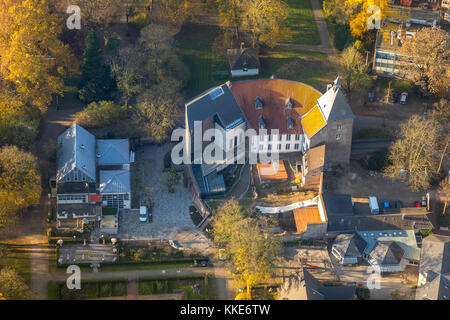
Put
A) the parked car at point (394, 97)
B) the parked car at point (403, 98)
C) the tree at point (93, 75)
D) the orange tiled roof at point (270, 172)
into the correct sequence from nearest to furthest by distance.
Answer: the orange tiled roof at point (270, 172)
the tree at point (93, 75)
the parked car at point (403, 98)
the parked car at point (394, 97)

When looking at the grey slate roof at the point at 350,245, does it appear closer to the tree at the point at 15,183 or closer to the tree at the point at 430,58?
the tree at the point at 430,58

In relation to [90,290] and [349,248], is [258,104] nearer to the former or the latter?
[349,248]

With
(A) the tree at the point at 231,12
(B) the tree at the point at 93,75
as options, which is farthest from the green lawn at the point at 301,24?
(B) the tree at the point at 93,75

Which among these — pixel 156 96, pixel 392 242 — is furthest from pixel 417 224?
pixel 156 96

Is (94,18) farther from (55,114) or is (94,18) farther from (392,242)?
(392,242)

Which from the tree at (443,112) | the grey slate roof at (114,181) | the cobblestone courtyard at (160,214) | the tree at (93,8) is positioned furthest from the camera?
the tree at (93,8)

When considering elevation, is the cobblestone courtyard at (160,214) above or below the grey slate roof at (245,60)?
below
